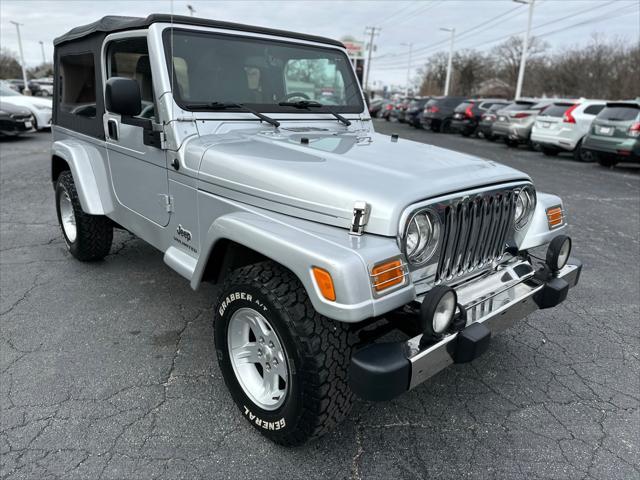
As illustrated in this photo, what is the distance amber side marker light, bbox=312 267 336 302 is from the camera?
1.91m

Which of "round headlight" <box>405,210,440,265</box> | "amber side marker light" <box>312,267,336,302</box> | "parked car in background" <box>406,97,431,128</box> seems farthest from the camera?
"parked car in background" <box>406,97,431,128</box>

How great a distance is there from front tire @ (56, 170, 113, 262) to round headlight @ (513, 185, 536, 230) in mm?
3362

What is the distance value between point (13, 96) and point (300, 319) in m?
16.1

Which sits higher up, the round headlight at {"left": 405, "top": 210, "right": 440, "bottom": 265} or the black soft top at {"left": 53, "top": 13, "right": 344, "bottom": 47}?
the black soft top at {"left": 53, "top": 13, "right": 344, "bottom": 47}

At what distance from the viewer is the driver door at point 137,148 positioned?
3.14 m

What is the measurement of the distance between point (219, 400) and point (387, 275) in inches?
53.7

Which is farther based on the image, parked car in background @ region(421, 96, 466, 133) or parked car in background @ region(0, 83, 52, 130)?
parked car in background @ region(421, 96, 466, 133)

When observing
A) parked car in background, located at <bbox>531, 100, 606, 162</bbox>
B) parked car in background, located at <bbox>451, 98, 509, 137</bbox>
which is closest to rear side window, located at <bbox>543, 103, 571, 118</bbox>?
parked car in background, located at <bbox>531, 100, 606, 162</bbox>

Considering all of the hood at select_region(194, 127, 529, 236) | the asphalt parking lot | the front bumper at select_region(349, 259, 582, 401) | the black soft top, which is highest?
the black soft top

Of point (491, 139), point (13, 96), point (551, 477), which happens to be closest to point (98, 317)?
point (551, 477)

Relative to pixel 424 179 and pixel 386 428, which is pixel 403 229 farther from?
pixel 386 428

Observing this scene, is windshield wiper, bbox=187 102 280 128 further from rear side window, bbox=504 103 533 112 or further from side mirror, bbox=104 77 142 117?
rear side window, bbox=504 103 533 112

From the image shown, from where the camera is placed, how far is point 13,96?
48.0 feet

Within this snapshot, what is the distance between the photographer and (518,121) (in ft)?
52.3
